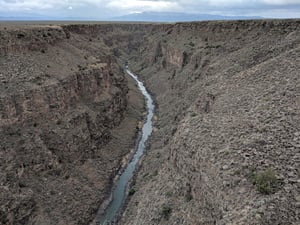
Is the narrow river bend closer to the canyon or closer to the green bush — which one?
the canyon

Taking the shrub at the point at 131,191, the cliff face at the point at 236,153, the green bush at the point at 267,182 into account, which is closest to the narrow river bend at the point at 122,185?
the shrub at the point at 131,191

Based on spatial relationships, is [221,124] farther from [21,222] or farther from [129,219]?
[21,222]

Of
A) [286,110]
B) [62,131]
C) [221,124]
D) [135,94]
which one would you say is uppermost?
[286,110]

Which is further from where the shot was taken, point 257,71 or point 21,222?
point 257,71

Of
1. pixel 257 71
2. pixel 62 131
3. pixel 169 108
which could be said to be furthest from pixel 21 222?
pixel 169 108

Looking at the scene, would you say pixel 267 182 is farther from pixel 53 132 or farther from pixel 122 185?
pixel 53 132

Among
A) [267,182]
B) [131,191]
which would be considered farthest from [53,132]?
[267,182]

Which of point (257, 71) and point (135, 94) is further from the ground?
point (257, 71)
